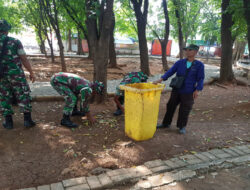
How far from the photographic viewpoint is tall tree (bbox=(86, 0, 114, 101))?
498 centimetres

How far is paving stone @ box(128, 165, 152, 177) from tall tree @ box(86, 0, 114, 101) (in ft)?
10.1

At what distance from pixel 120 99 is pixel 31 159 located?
2.45 meters

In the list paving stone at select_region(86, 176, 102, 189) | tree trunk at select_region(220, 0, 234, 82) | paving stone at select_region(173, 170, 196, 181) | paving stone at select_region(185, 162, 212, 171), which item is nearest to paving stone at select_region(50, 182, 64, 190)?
paving stone at select_region(86, 176, 102, 189)

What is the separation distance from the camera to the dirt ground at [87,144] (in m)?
2.73

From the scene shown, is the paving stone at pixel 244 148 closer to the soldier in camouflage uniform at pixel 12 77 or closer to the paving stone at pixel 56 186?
the paving stone at pixel 56 186

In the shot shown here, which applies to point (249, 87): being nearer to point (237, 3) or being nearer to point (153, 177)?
point (237, 3)

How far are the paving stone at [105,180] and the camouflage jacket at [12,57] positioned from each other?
235 centimetres

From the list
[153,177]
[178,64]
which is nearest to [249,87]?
[178,64]

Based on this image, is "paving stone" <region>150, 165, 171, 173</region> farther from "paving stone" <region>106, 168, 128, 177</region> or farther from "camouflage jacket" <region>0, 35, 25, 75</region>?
"camouflage jacket" <region>0, 35, 25, 75</region>

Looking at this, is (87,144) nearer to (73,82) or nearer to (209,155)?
(73,82)

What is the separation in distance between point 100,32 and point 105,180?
3.76m

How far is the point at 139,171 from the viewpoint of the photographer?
272cm

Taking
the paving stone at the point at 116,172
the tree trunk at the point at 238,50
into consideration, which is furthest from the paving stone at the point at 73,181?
the tree trunk at the point at 238,50

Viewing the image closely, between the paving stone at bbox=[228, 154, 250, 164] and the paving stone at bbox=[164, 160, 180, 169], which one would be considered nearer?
the paving stone at bbox=[164, 160, 180, 169]
